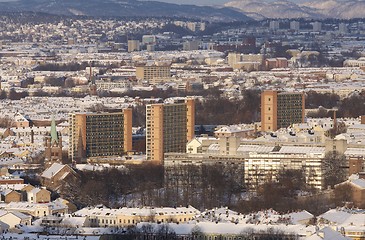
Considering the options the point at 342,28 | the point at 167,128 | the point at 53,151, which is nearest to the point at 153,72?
the point at 167,128

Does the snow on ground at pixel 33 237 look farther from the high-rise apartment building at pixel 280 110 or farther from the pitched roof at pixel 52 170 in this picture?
the high-rise apartment building at pixel 280 110

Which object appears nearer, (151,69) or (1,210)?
(1,210)

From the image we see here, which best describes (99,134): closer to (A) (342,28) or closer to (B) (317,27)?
(A) (342,28)

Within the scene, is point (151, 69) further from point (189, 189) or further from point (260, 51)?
point (189, 189)

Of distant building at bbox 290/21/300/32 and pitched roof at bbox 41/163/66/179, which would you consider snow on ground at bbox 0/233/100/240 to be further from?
distant building at bbox 290/21/300/32

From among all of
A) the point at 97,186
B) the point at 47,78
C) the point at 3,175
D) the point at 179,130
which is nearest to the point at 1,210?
the point at 97,186

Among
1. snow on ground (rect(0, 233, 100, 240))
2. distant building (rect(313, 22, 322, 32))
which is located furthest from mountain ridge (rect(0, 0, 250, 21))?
snow on ground (rect(0, 233, 100, 240))
